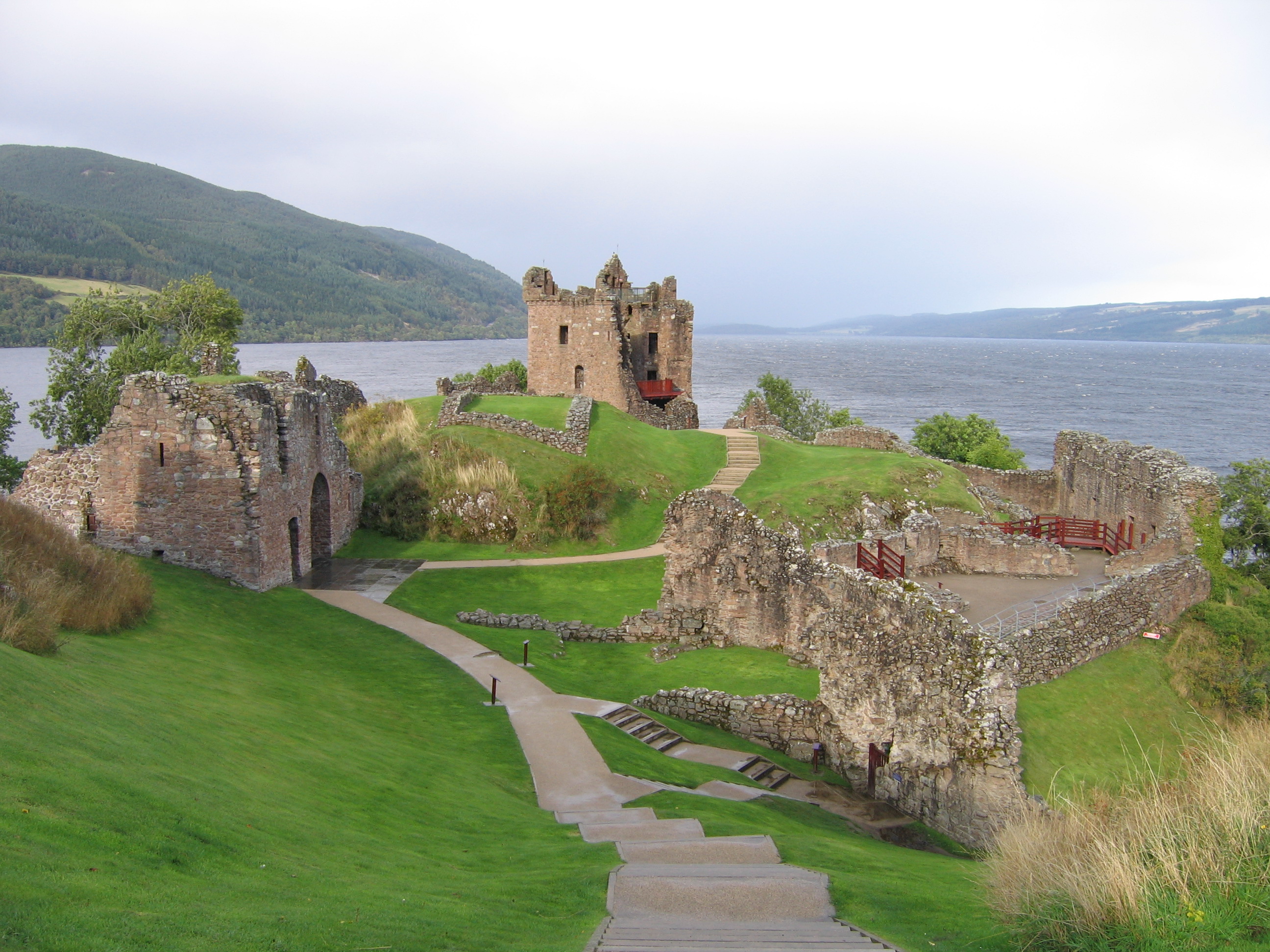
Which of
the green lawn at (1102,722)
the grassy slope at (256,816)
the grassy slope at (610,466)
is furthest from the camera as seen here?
the grassy slope at (610,466)

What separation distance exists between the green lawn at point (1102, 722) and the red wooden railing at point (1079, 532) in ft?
31.4

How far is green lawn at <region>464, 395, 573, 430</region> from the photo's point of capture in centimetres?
3878

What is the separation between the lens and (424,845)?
35.0 ft

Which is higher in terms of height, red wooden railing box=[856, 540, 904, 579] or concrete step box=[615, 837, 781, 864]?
red wooden railing box=[856, 540, 904, 579]

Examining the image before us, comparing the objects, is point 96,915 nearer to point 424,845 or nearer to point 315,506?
point 424,845

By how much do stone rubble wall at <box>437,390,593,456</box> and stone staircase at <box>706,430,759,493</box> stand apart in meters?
5.79

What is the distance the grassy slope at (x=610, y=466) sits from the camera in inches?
1236

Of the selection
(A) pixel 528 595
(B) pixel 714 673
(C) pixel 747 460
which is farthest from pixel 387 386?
(B) pixel 714 673

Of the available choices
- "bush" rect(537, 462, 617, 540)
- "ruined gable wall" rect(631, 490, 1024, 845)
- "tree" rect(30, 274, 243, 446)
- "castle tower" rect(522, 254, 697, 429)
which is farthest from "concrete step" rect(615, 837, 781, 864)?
"tree" rect(30, 274, 243, 446)

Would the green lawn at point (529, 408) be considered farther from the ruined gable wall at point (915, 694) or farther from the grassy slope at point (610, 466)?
the ruined gable wall at point (915, 694)

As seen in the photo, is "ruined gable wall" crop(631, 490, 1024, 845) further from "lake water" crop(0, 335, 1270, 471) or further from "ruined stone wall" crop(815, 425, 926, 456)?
"lake water" crop(0, 335, 1270, 471)

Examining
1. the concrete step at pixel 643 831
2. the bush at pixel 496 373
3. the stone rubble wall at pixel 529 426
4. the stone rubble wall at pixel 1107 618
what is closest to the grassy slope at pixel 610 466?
the stone rubble wall at pixel 529 426

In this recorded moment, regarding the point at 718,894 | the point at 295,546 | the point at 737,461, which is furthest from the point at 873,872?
the point at 737,461

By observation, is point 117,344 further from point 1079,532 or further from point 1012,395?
point 1012,395
